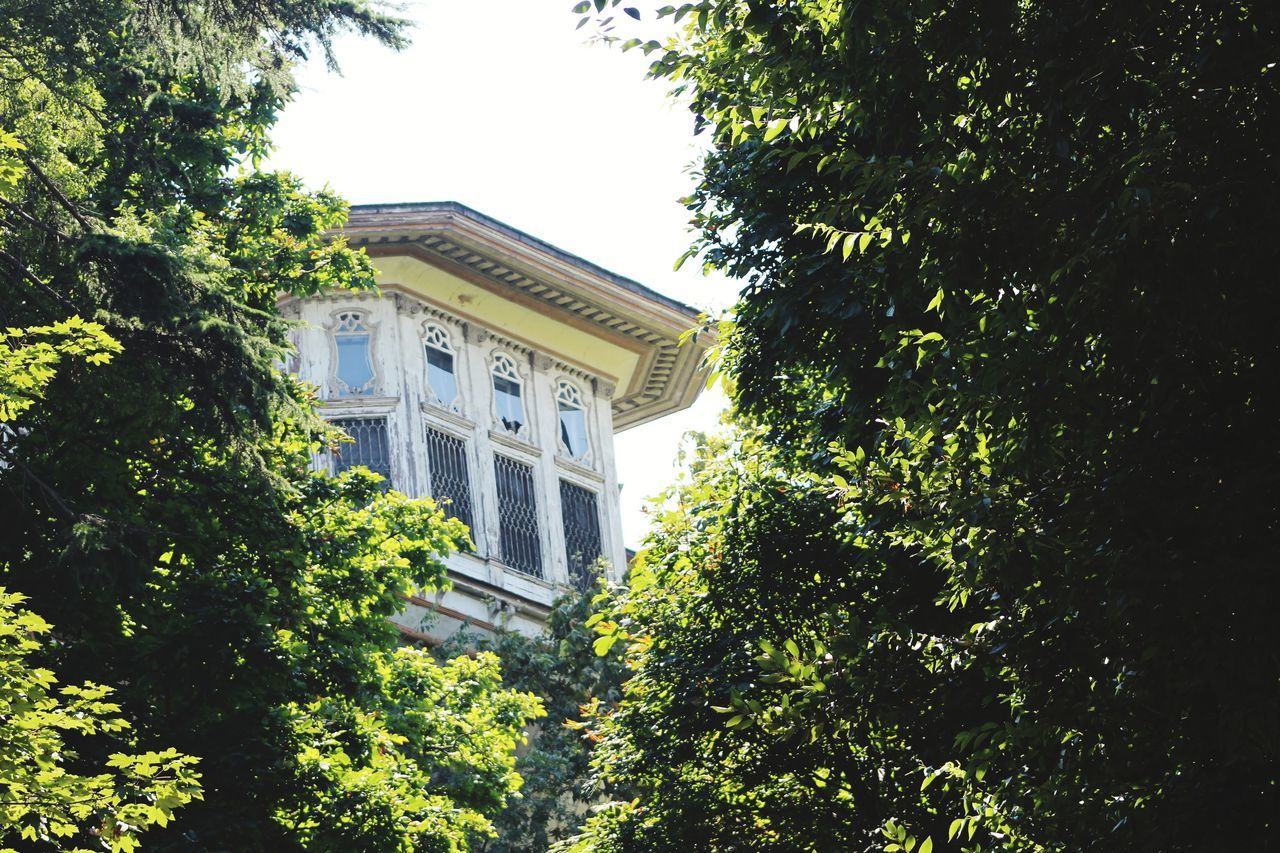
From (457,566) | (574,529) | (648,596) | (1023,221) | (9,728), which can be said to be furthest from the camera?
(574,529)

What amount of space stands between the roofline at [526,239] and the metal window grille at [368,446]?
3.46m

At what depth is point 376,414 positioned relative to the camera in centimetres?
2747

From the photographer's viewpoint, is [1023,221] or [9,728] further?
[9,728]

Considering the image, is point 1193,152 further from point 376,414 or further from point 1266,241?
point 376,414

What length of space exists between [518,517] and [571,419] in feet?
9.52

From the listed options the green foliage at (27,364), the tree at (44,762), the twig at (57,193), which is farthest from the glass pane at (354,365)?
the tree at (44,762)

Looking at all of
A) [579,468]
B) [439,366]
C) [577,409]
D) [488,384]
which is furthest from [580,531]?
[439,366]

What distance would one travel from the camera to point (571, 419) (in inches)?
1210

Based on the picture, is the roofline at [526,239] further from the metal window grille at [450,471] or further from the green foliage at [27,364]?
the green foliage at [27,364]

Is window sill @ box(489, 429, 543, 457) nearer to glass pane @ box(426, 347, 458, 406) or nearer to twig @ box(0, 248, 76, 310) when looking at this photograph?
glass pane @ box(426, 347, 458, 406)

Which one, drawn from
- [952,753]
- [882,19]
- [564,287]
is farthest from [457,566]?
[882,19]

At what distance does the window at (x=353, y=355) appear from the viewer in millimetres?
27719

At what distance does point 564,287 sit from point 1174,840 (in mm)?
24328

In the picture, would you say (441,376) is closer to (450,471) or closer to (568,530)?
(450,471)
